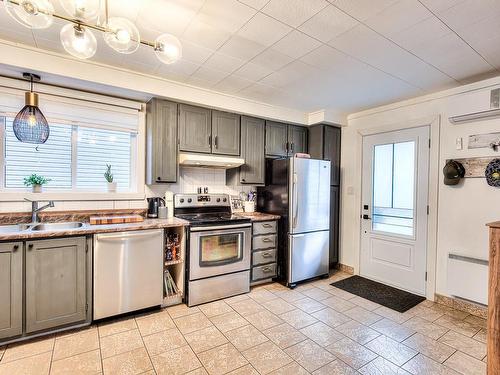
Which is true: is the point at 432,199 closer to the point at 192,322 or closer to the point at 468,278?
the point at 468,278

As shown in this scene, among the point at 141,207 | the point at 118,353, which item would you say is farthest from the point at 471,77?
the point at 118,353

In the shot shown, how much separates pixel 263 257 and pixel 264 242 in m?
0.20

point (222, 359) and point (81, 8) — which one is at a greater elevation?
point (81, 8)

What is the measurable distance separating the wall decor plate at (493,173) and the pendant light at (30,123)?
14.1ft

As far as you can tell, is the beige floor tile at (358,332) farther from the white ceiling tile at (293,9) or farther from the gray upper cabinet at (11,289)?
the gray upper cabinet at (11,289)

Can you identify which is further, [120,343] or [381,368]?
[120,343]

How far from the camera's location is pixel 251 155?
12.1 feet

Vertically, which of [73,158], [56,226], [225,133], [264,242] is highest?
[225,133]

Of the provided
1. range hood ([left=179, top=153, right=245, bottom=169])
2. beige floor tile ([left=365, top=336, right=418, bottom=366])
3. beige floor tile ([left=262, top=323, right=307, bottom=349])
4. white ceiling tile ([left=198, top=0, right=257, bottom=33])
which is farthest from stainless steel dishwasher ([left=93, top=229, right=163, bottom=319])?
beige floor tile ([left=365, top=336, right=418, bottom=366])

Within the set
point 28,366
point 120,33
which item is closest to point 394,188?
point 120,33

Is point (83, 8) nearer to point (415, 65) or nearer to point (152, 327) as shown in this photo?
point (152, 327)

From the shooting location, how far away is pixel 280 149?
3961 millimetres

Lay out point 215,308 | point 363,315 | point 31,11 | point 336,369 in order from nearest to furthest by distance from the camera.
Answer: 1. point 31,11
2. point 336,369
3. point 363,315
4. point 215,308

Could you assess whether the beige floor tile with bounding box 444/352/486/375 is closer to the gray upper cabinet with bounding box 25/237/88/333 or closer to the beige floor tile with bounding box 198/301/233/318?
the beige floor tile with bounding box 198/301/233/318
